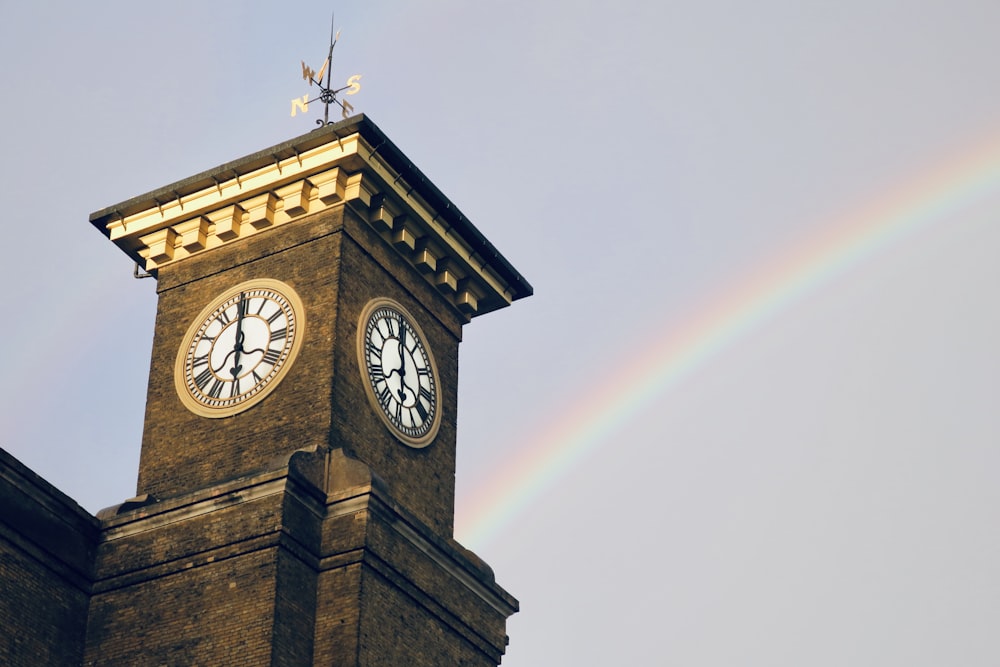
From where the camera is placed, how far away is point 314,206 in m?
33.1

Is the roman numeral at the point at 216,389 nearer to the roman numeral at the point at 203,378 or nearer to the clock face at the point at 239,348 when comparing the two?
the clock face at the point at 239,348

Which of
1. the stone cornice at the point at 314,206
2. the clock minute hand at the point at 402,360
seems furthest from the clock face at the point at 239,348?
the clock minute hand at the point at 402,360

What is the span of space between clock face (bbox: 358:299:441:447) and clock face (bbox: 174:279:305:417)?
1429mm

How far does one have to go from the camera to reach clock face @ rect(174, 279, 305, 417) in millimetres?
31719

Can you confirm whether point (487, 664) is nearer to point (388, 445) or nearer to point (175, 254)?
point (388, 445)

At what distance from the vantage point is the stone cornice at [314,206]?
32.7m

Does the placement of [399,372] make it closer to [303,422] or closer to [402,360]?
[402,360]

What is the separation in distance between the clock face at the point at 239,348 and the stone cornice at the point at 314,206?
1.54m

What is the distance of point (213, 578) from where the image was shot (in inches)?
1117

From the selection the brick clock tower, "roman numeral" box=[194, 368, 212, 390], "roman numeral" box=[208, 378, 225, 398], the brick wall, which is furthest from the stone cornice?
the brick wall

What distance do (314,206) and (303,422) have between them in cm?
468

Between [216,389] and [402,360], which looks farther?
[402,360]

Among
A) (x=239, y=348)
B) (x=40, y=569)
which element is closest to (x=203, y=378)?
(x=239, y=348)

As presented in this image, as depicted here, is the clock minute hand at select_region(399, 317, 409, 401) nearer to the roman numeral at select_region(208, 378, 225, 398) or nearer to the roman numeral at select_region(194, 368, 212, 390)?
the roman numeral at select_region(208, 378, 225, 398)
